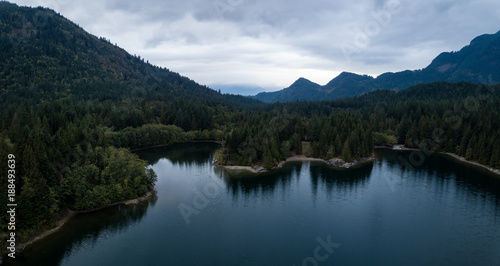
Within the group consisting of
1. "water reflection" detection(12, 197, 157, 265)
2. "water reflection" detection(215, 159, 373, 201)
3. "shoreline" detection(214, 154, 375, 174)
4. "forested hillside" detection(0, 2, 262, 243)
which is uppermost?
"forested hillside" detection(0, 2, 262, 243)

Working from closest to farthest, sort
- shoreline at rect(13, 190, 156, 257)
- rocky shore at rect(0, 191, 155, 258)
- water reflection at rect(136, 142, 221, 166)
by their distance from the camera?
rocky shore at rect(0, 191, 155, 258)
shoreline at rect(13, 190, 156, 257)
water reflection at rect(136, 142, 221, 166)

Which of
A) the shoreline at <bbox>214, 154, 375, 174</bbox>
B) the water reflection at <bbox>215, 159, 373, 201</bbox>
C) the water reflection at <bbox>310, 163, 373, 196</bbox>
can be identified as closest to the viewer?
the water reflection at <bbox>215, 159, 373, 201</bbox>

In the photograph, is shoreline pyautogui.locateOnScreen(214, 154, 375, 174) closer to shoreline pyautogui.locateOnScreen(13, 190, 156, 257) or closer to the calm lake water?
the calm lake water

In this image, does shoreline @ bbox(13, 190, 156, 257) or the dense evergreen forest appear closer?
shoreline @ bbox(13, 190, 156, 257)

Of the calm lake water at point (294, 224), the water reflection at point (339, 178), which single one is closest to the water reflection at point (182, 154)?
the calm lake water at point (294, 224)

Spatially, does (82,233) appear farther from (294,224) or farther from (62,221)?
(294,224)

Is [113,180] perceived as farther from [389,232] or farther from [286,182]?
[389,232]

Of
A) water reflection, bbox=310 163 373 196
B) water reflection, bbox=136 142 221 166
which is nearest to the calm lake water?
water reflection, bbox=310 163 373 196

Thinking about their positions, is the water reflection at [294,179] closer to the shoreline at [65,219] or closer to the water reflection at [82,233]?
the shoreline at [65,219]
